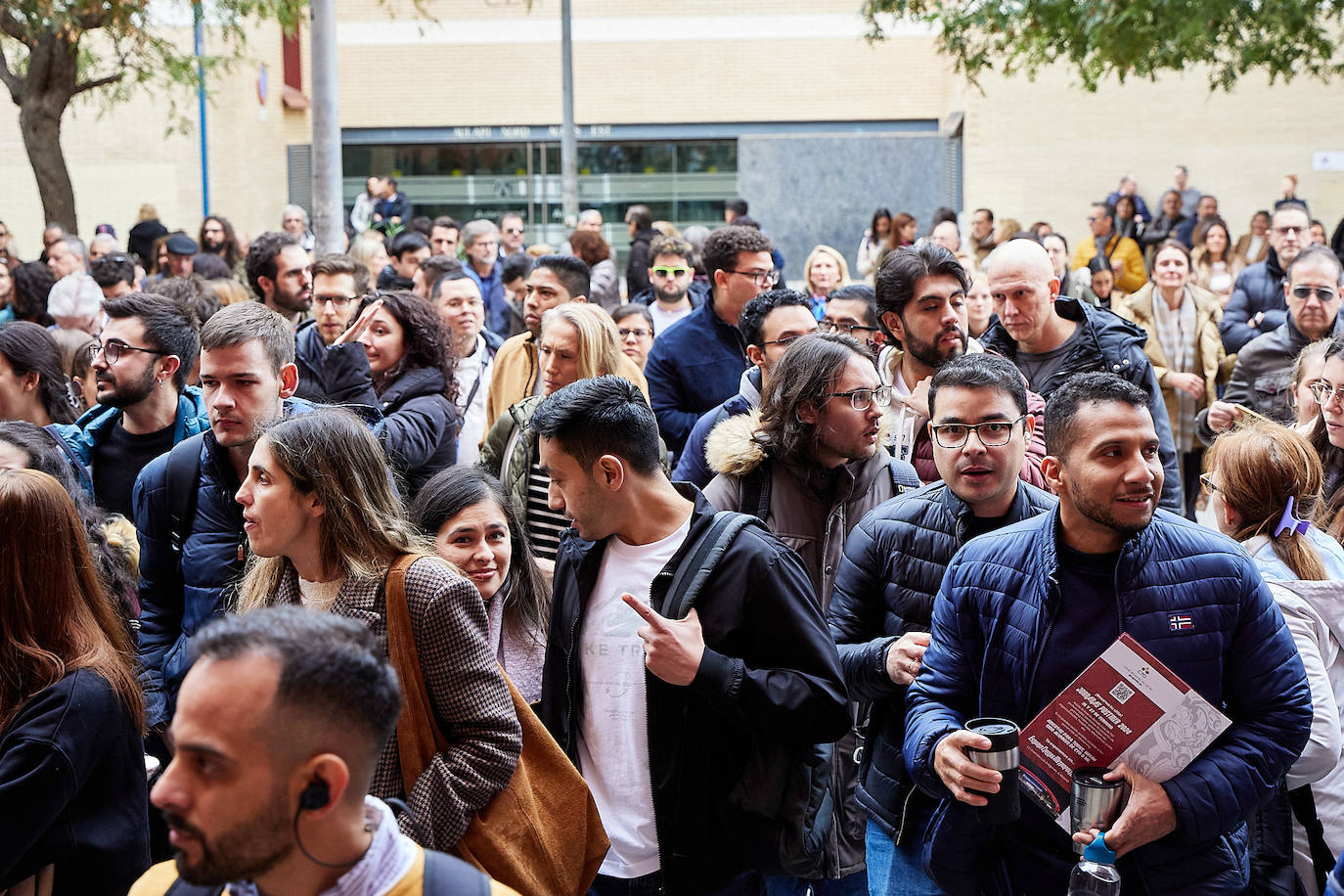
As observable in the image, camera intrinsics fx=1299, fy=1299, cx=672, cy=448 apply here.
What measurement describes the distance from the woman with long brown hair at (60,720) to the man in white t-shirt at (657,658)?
42.5 inches

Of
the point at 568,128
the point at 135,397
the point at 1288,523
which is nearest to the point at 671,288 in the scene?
the point at 135,397

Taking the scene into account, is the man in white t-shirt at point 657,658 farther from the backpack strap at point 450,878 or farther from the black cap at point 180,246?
the black cap at point 180,246

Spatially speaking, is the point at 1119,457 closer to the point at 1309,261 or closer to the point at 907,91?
the point at 1309,261

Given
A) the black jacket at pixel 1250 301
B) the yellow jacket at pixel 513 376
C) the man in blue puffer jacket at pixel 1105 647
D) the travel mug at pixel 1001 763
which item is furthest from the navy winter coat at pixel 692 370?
the black jacket at pixel 1250 301

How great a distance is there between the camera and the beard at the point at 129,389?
5027 mm

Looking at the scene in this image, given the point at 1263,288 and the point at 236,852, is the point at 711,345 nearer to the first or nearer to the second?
the point at 236,852

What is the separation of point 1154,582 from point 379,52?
92.4ft

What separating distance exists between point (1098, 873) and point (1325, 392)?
276 cm

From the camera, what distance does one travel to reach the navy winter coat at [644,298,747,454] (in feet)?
21.7

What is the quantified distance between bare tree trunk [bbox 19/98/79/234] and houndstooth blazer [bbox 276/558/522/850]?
1421cm

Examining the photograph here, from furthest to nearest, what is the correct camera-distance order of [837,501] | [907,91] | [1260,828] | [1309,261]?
[907,91] → [1309,261] → [837,501] → [1260,828]

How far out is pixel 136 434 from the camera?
17.1 feet

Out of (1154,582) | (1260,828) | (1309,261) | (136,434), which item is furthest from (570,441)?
(1309,261)

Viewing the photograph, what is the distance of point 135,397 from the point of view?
5062 millimetres
